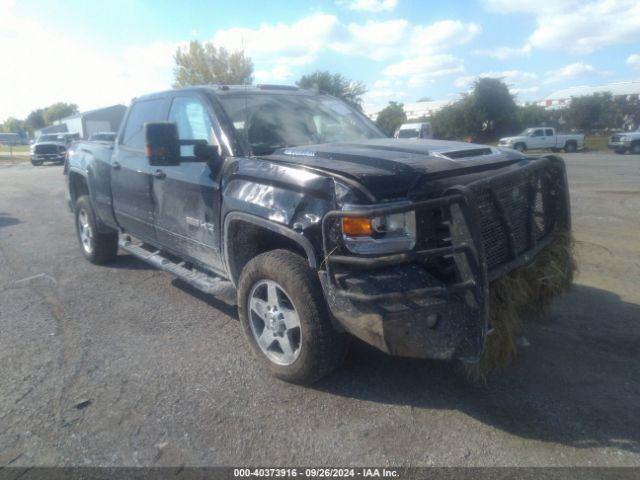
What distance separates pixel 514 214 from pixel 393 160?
867mm

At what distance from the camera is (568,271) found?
3.44 m

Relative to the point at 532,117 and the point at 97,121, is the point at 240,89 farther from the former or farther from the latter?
the point at 97,121

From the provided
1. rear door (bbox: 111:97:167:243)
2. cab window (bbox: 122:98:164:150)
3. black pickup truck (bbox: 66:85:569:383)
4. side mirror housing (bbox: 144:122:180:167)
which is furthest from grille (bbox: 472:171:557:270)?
cab window (bbox: 122:98:164:150)

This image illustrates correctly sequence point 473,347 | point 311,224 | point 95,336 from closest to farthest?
point 473,347 < point 311,224 < point 95,336

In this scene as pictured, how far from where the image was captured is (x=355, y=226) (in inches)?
105

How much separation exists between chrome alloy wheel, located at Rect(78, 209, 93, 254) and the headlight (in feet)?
14.7

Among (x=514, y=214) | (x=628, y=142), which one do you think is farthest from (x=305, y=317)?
(x=628, y=142)

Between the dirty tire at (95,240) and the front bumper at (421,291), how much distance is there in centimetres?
423

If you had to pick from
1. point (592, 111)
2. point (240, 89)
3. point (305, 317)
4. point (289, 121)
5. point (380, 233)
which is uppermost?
point (592, 111)

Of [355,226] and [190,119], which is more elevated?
[190,119]

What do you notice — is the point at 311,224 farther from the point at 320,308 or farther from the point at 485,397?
the point at 485,397

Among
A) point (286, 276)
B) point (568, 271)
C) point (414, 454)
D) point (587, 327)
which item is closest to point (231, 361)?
point (286, 276)

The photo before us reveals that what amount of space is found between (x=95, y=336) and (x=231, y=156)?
1.91 meters

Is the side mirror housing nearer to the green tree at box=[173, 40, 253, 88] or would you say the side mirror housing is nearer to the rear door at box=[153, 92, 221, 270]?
the rear door at box=[153, 92, 221, 270]
